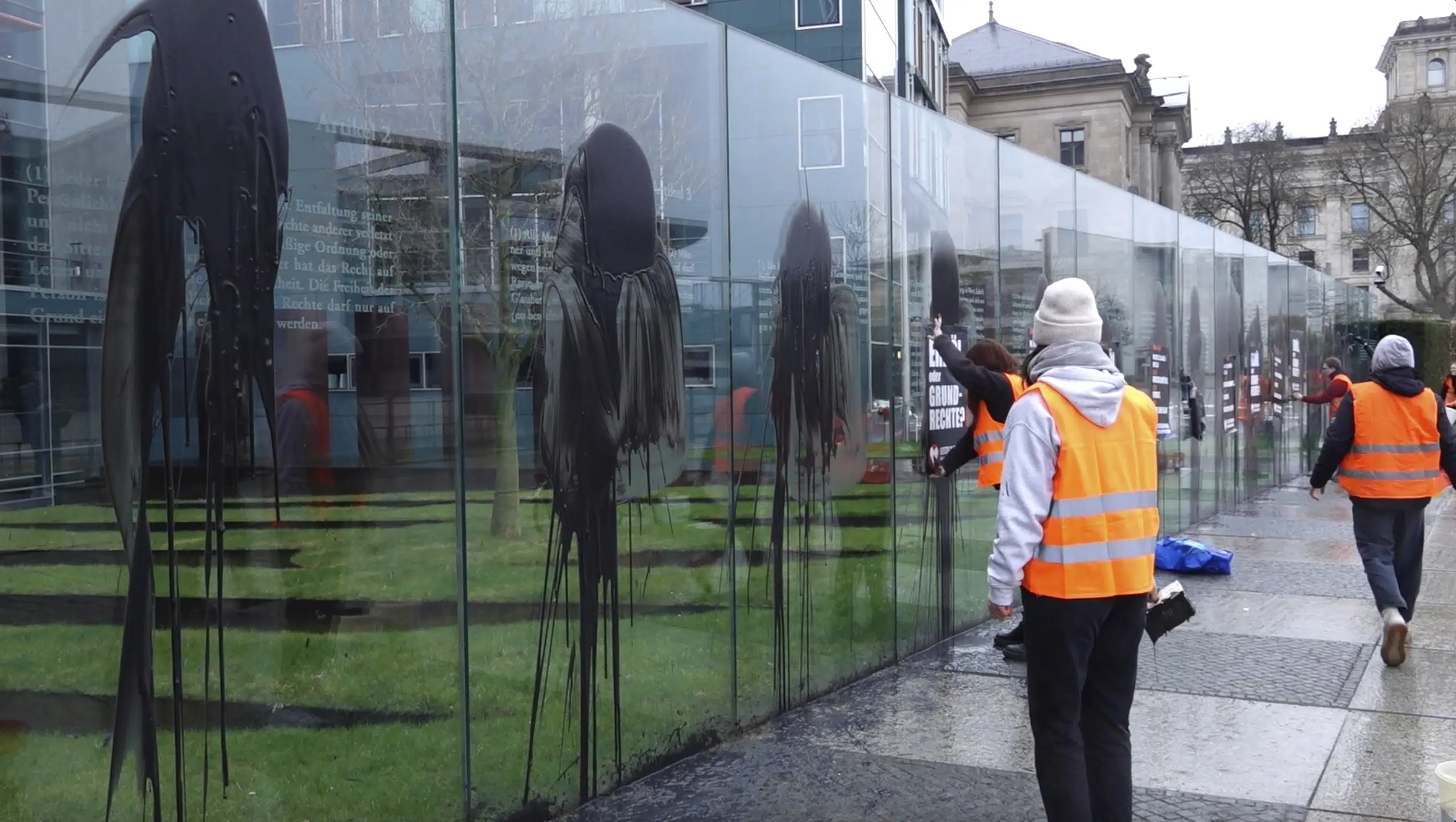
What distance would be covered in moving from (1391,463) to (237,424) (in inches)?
257

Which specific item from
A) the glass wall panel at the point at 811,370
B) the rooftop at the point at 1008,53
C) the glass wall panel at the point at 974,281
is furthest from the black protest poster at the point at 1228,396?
the rooftop at the point at 1008,53

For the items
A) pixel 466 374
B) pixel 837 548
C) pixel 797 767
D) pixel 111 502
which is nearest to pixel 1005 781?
pixel 797 767

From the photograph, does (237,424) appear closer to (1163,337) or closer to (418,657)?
(418,657)

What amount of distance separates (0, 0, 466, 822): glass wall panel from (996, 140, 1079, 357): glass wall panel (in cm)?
562

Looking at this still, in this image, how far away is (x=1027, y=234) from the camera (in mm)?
9648

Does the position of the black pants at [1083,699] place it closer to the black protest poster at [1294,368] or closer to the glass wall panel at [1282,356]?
the glass wall panel at [1282,356]

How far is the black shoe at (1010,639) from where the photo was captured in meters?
7.58

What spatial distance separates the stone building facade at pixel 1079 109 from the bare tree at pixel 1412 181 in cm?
1808

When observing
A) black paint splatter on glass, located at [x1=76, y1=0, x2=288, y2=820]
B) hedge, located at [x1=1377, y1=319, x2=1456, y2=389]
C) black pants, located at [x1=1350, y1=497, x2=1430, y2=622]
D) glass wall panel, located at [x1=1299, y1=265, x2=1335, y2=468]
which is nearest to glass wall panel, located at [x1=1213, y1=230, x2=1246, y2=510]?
glass wall panel, located at [x1=1299, y1=265, x2=1335, y2=468]

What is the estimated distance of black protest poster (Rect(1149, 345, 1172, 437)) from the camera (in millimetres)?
12164

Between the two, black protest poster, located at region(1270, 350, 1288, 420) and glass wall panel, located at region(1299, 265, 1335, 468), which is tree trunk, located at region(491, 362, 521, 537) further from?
glass wall panel, located at region(1299, 265, 1335, 468)

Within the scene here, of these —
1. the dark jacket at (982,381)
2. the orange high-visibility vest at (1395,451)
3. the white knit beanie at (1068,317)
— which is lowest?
the orange high-visibility vest at (1395,451)

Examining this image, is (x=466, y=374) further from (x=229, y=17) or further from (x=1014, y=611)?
(x=1014, y=611)

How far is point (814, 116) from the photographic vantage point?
6609 millimetres
